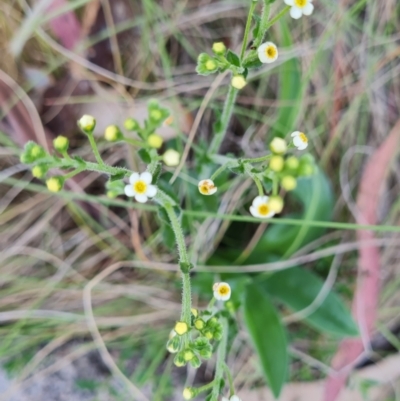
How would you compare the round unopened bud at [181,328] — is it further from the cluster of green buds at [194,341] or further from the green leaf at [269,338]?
the green leaf at [269,338]

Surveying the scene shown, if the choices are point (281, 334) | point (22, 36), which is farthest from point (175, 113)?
point (281, 334)

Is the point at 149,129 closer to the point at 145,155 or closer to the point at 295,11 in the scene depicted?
the point at 145,155

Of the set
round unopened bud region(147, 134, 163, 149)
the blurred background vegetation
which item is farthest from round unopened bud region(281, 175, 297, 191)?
the blurred background vegetation

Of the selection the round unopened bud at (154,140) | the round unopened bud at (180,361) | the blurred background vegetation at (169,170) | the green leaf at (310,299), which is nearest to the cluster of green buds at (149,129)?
the round unopened bud at (154,140)

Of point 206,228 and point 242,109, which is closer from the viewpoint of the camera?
point 206,228

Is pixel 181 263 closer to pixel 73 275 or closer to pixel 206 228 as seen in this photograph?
pixel 206 228
